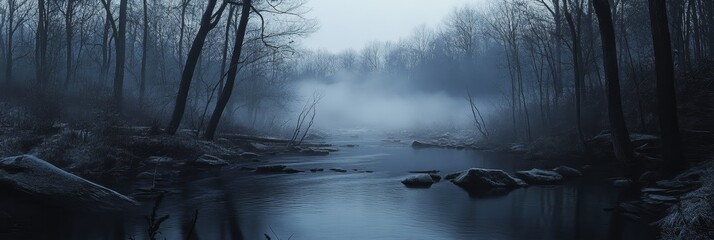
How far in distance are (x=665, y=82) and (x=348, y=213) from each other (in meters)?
8.93

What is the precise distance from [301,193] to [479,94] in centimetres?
5192

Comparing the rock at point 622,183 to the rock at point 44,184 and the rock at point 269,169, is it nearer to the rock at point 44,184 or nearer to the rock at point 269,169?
the rock at point 269,169

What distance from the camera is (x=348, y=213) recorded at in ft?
35.5

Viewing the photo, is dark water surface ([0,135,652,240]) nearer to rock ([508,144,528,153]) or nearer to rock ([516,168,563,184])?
rock ([516,168,563,184])

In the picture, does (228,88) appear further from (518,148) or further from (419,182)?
(518,148)

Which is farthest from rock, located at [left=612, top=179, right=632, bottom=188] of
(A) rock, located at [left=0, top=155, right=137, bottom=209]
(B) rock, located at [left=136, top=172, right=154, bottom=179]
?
(B) rock, located at [left=136, top=172, right=154, bottom=179]

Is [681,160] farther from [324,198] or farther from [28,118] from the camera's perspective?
[28,118]

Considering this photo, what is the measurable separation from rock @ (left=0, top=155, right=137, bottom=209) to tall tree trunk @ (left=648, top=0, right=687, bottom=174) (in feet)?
45.2

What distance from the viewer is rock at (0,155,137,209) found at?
30.8 feet

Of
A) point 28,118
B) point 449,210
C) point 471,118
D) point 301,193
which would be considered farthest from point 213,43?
point 449,210

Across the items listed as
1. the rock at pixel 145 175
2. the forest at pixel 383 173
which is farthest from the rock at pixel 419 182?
the rock at pixel 145 175

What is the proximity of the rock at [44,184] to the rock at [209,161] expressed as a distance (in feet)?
27.1

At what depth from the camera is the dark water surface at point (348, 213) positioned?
8773 mm

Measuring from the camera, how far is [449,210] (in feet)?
36.0
